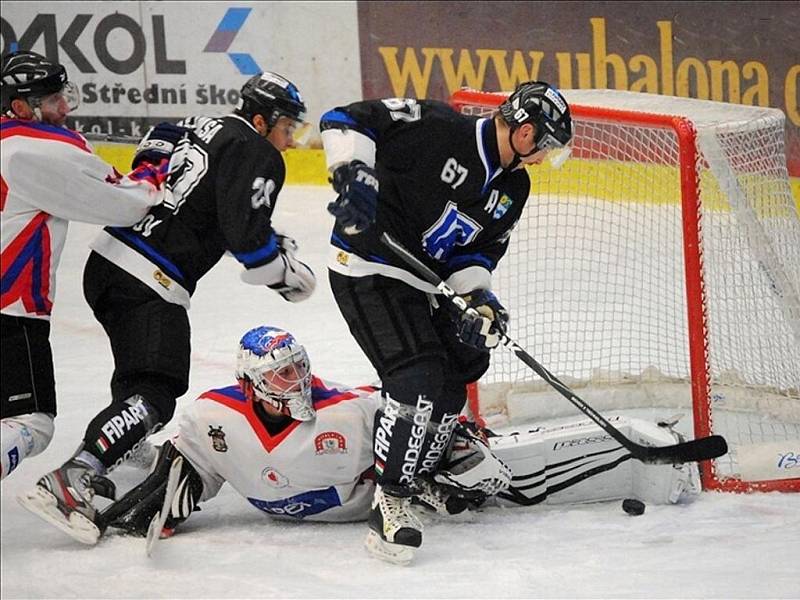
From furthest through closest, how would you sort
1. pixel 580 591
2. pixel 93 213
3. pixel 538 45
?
pixel 538 45 → pixel 93 213 → pixel 580 591

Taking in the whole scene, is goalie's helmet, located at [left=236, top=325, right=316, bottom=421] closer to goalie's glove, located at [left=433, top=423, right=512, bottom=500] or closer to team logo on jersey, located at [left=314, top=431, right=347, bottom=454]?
team logo on jersey, located at [left=314, top=431, right=347, bottom=454]

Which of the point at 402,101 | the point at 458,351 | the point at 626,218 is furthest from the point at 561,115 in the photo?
the point at 626,218

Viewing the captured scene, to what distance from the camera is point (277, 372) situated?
3170 mm

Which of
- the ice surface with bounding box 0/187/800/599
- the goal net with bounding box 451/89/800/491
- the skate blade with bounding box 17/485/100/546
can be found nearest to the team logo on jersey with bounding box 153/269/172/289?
the ice surface with bounding box 0/187/800/599

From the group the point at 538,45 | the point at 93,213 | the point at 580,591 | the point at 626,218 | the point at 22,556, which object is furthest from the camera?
the point at 538,45

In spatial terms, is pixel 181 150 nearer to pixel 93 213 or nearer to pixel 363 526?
pixel 93 213

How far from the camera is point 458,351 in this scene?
3.45m

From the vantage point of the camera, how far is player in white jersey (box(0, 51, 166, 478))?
2.95m

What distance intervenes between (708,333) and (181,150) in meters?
1.33

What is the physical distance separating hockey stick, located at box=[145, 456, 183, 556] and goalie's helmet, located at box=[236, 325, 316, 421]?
0.23 m

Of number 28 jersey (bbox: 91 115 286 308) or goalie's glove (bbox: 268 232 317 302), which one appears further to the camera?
goalie's glove (bbox: 268 232 317 302)

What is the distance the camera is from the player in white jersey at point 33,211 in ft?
9.67

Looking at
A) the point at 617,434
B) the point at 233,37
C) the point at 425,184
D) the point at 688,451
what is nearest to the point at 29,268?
the point at 425,184

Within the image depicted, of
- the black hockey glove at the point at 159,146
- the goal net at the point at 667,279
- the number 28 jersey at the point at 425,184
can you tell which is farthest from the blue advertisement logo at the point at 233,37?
the number 28 jersey at the point at 425,184
